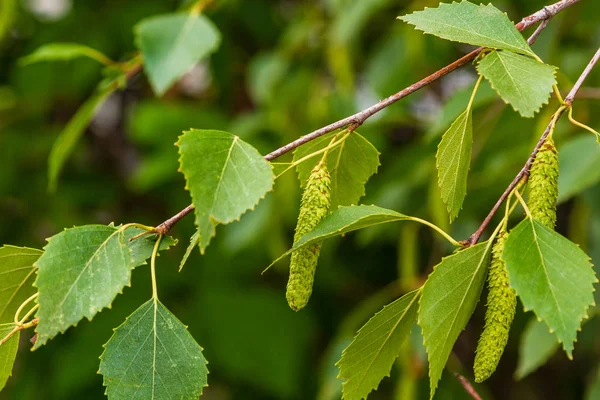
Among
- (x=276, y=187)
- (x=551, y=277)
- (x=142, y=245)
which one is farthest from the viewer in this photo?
(x=276, y=187)

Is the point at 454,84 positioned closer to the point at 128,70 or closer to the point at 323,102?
the point at 323,102

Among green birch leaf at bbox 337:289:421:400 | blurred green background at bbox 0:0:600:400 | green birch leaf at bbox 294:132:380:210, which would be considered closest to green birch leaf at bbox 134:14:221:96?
blurred green background at bbox 0:0:600:400

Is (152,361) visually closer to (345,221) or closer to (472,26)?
(345,221)

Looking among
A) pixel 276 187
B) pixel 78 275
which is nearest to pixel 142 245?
pixel 78 275

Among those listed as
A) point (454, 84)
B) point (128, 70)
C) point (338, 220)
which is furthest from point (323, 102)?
point (338, 220)

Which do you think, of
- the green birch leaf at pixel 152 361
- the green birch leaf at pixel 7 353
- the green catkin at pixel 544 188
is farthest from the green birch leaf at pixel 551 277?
the green birch leaf at pixel 7 353

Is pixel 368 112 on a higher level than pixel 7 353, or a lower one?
higher

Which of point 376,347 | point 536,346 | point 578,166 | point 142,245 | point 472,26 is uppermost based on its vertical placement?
point 472,26
